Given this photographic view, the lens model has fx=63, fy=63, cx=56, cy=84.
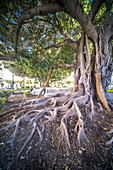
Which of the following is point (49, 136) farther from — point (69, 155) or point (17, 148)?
point (17, 148)

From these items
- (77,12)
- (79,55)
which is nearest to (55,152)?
(79,55)

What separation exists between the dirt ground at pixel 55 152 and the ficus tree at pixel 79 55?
16cm

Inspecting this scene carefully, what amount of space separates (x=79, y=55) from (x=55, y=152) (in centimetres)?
430

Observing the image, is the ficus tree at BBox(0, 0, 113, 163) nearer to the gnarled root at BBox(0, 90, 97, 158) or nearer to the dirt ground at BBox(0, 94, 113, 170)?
the gnarled root at BBox(0, 90, 97, 158)

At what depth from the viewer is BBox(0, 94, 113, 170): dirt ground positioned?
4.37 feet

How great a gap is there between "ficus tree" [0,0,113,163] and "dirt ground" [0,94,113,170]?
6.3 inches

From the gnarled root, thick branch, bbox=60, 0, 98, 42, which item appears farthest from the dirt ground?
thick branch, bbox=60, 0, 98, 42

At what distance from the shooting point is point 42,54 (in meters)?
4.48

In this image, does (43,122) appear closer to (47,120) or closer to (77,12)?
(47,120)

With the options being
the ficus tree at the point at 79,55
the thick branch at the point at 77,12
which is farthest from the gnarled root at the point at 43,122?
the thick branch at the point at 77,12

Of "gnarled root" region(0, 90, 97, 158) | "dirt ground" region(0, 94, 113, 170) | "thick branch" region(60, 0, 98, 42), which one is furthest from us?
"thick branch" region(60, 0, 98, 42)

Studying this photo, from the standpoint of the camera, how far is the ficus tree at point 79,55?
216 centimetres

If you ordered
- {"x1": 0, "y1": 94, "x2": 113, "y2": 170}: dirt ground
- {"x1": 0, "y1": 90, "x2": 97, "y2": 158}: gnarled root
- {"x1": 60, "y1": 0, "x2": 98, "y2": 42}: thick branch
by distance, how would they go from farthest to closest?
{"x1": 60, "y1": 0, "x2": 98, "y2": 42}: thick branch
{"x1": 0, "y1": 90, "x2": 97, "y2": 158}: gnarled root
{"x1": 0, "y1": 94, "x2": 113, "y2": 170}: dirt ground

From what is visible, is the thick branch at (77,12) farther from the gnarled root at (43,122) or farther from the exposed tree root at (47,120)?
the gnarled root at (43,122)
